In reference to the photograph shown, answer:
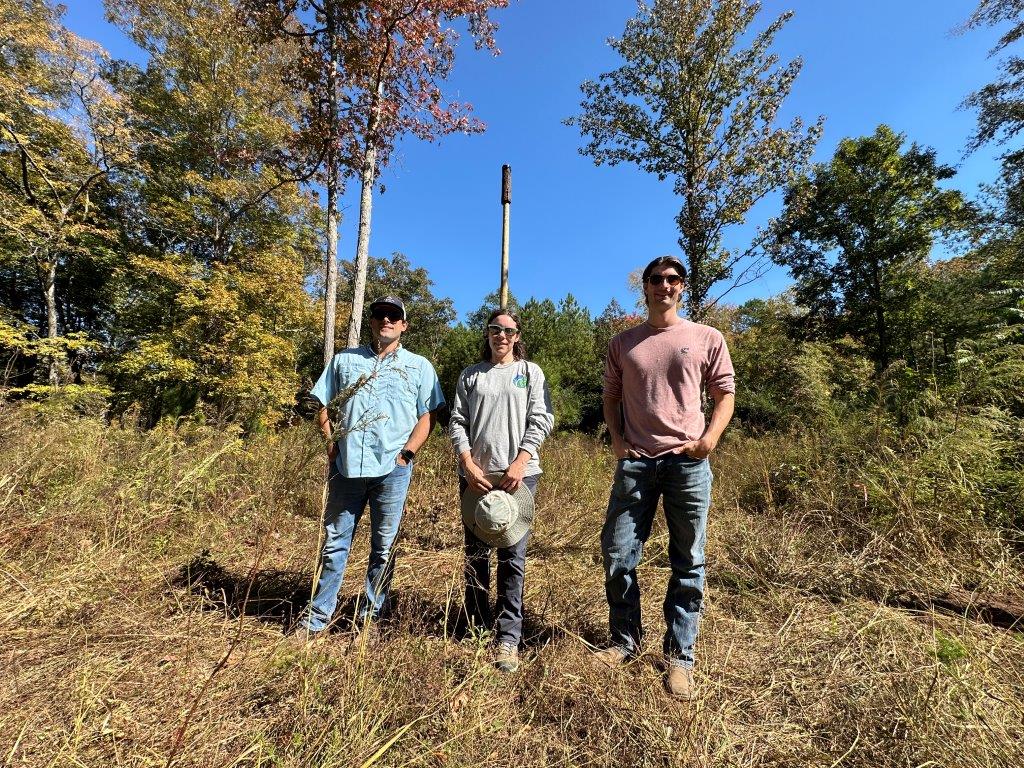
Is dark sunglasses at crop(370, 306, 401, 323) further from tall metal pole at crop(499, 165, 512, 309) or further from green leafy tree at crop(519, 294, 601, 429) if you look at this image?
green leafy tree at crop(519, 294, 601, 429)

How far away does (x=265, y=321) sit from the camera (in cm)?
1230

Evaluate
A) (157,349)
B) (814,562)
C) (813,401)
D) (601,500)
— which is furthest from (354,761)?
(157,349)

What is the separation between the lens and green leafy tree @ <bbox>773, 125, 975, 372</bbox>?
13.0 meters

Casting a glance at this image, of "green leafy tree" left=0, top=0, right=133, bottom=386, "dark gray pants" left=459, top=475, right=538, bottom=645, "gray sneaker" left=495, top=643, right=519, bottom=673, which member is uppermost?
"green leafy tree" left=0, top=0, right=133, bottom=386

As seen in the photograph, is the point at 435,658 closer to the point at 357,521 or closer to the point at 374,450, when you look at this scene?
the point at 357,521

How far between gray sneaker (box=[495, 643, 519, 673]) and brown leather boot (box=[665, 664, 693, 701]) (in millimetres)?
722

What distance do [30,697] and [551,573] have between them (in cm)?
274

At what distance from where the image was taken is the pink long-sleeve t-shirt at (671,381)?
6.59 feet

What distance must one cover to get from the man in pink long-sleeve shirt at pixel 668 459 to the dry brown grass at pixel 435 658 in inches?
10.2

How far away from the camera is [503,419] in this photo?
2.24 meters

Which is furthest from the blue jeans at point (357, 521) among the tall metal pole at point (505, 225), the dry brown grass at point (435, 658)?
the tall metal pole at point (505, 225)

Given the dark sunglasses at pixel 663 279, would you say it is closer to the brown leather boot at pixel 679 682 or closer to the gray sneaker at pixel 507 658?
the brown leather boot at pixel 679 682

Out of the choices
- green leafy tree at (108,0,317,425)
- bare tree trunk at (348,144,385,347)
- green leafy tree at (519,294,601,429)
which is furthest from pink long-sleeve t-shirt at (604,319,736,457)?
green leafy tree at (108,0,317,425)

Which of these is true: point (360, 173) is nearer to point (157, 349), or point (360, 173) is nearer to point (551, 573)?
point (551, 573)
